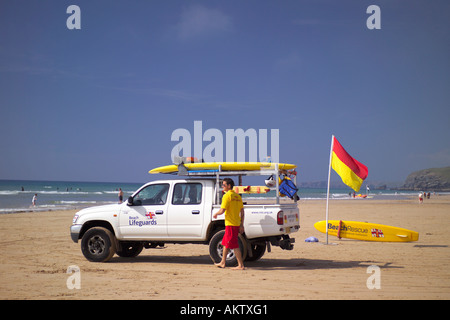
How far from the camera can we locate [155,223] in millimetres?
10727

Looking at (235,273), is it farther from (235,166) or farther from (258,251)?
(235,166)

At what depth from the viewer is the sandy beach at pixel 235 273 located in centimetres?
744

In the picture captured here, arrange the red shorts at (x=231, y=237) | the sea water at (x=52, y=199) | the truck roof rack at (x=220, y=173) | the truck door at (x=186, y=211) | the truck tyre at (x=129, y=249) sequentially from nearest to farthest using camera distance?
1. the red shorts at (x=231, y=237)
2. the truck roof rack at (x=220, y=173)
3. the truck door at (x=186, y=211)
4. the truck tyre at (x=129, y=249)
5. the sea water at (x=52, y=199)

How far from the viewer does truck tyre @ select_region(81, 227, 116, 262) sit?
10898 millimetres

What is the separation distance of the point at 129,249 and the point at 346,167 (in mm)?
6765

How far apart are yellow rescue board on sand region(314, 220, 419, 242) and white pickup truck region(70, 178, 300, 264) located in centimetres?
456

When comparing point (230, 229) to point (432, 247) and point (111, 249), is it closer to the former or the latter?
point (111, 249)

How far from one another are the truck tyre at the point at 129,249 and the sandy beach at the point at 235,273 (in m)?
0.20

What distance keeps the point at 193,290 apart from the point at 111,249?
385 cm

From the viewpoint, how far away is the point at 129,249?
1205 cm

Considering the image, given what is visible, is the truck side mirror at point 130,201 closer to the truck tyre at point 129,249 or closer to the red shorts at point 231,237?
the truck tyre at point 129,249

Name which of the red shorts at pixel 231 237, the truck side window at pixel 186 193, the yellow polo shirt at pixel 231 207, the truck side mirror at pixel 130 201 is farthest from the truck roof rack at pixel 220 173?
the truck side mirror at pixel 130 201

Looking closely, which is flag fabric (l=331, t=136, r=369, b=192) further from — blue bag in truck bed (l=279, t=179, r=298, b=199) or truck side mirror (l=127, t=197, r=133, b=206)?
truck side mirror (l=127, t=197, r=133, b=206)
